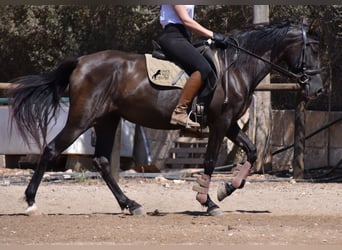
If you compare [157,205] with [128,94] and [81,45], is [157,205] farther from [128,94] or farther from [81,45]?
[81,45]

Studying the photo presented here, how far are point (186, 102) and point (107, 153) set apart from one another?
1.32 metres

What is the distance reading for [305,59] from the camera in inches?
395

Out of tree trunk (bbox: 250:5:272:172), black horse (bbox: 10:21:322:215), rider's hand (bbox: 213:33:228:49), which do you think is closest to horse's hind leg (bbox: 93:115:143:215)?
black horse (bbox: 10:21:322:215)

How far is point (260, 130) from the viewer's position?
15.5 meters

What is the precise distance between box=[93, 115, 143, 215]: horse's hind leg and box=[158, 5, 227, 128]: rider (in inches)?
37.9

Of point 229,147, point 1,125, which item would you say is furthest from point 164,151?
point 1,125

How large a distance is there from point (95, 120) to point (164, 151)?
726 centimetres

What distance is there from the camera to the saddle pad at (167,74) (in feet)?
32.0

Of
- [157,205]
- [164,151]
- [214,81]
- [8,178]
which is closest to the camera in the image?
[214,81]

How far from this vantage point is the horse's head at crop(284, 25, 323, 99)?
9.98 metres

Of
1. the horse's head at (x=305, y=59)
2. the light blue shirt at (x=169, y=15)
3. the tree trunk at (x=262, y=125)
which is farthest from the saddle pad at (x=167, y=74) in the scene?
the tree trunk at (x=262, y=125)

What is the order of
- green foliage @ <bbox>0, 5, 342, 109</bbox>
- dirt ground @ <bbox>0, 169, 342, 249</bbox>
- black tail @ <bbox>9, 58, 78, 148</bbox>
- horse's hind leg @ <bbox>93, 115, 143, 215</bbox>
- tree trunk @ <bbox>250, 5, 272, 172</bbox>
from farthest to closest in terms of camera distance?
1. green foliage @ <bbox>0, 5, 342, 109</bbox>
2. tree trunk @ <bbox>250, 5, 272, 172</bbox>
3. black tail @ <bbox>9, 58, 78, 148</bbox>
4. horse's hind leg @ <bbox>93, 115, 143, 215</bbox>
5. dirt ground @ <bbox>0, 169, 342, 249</bbox>

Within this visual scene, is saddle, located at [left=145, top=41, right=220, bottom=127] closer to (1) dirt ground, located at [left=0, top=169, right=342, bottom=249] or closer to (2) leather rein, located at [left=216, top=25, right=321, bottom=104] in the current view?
(2) leather rein, located at [left=216, top=25, right=321, bottom=104]

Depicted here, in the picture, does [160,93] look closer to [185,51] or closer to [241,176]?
[185,51]
